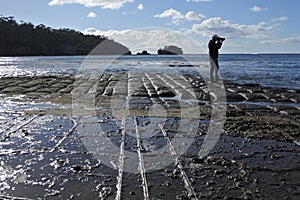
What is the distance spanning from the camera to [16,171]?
17.7ft

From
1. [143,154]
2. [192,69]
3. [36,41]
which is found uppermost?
[36,41]

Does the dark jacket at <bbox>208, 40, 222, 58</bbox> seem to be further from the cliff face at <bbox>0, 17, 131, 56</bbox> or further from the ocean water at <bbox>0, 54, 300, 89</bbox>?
the cliff face at <bbox>0, 17, 131, 56</bbox>

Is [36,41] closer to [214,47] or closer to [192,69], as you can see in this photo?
[192,69]

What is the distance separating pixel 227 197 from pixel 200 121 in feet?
15.7

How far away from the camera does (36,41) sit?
143250mm

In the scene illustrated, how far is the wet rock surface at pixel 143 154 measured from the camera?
4.73 meters

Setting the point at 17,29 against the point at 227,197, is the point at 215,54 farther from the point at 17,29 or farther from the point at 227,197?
the point at 17,29

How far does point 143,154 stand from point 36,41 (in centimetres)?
14717

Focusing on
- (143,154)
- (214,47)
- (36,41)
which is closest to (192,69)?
(214,47)

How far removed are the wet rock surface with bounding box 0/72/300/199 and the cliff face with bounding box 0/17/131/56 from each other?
109457 millimetres

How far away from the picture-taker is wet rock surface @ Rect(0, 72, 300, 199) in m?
4.73

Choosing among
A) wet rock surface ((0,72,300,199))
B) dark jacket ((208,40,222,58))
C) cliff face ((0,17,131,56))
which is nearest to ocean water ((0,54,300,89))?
dark jacket ((208,40,222,58))

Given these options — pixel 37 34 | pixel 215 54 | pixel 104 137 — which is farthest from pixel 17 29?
pixel 104 137

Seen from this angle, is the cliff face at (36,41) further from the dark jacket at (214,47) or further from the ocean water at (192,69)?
the dark jacket at (214,47)
